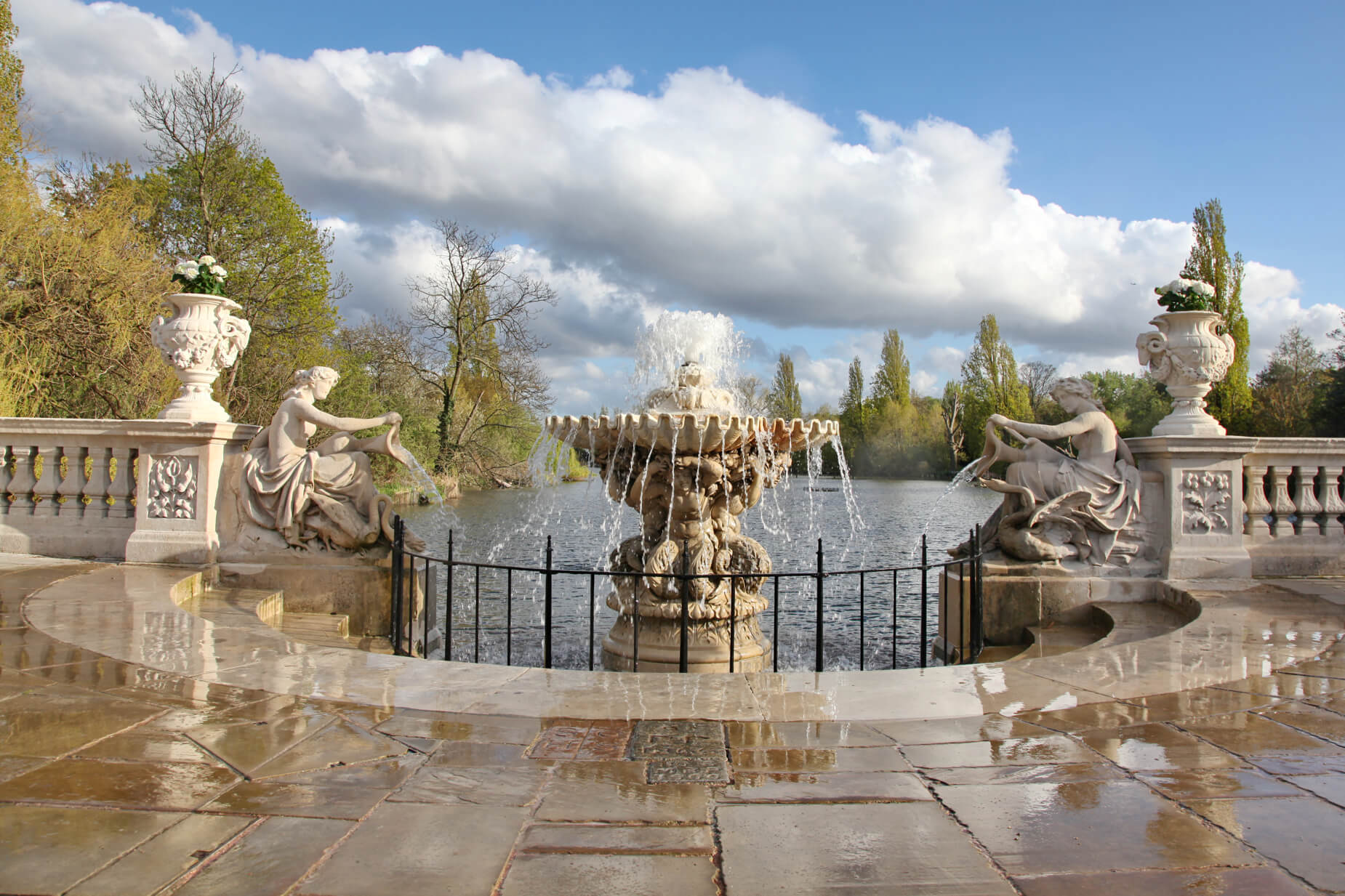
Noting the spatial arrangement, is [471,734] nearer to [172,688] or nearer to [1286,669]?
[172,688]

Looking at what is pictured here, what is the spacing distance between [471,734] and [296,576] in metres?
4.48

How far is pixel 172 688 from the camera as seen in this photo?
155 inches

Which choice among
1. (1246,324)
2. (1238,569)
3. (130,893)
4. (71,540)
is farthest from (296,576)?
(1246,324)

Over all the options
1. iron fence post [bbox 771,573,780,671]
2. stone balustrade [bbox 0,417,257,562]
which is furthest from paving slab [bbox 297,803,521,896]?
stone balustrade [bbox 0,417,257,562]

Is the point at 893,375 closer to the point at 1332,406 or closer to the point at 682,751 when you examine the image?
the point at 1332,406

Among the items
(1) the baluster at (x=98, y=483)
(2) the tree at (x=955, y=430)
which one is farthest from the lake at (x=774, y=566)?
(2) the tree at (x=955, y=430)

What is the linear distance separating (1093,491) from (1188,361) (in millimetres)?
1502

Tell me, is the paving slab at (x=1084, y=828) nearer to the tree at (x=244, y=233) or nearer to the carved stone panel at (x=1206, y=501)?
the carved stone panel at (x=1206, y=501)

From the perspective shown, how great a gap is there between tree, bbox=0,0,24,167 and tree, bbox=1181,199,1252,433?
38247 mm

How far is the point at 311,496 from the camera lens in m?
7.27

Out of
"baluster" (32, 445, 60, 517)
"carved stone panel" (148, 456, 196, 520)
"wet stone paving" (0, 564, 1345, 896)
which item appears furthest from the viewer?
"baluster" (32, 445, 60, 517)

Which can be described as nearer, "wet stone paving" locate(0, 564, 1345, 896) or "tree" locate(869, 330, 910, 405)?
"wet stone paving" locate(0, 564, 1345, 896)

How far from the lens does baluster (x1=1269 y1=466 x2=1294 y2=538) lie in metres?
7.65

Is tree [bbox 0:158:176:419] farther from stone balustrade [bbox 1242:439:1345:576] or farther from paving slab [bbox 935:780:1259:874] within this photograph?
stone balustrade [bbox 1242:439:1345:576]
